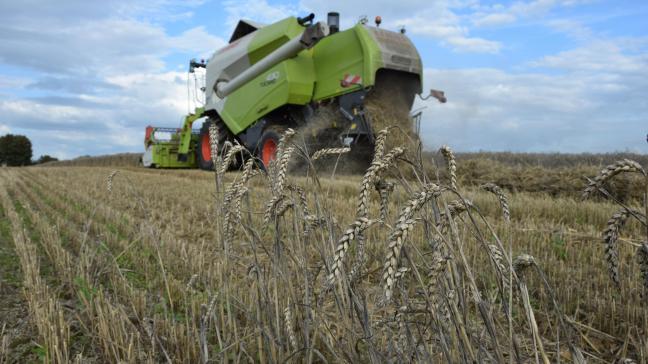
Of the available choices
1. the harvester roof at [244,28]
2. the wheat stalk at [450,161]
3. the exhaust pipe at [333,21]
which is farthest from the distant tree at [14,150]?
the wheat stalk at [450,161]

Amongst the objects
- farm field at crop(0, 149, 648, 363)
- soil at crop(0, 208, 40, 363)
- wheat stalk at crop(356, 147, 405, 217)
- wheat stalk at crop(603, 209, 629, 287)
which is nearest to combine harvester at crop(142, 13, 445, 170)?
farm field at crop(0, 149, 648, 363)

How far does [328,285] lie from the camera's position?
96cm

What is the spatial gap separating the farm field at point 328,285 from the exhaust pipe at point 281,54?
13.9ft

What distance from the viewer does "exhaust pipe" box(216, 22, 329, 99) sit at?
9.08m

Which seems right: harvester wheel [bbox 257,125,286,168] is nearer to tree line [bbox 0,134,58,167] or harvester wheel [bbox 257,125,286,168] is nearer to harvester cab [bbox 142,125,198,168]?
harvester cab [bbox 142,125,198,168]

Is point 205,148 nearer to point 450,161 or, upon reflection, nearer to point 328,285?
point 450,161

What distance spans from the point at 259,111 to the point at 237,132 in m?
1.05

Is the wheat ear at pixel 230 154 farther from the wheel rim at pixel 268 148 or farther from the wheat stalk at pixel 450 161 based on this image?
the wheel rim at pixel 268 148

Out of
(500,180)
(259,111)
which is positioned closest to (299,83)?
(259,111)

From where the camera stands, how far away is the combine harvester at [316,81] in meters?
8.83

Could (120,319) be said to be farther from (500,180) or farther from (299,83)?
(299,83)

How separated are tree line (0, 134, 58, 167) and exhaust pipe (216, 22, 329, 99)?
38385mm

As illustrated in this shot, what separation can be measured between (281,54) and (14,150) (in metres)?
42.3

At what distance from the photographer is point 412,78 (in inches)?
379
